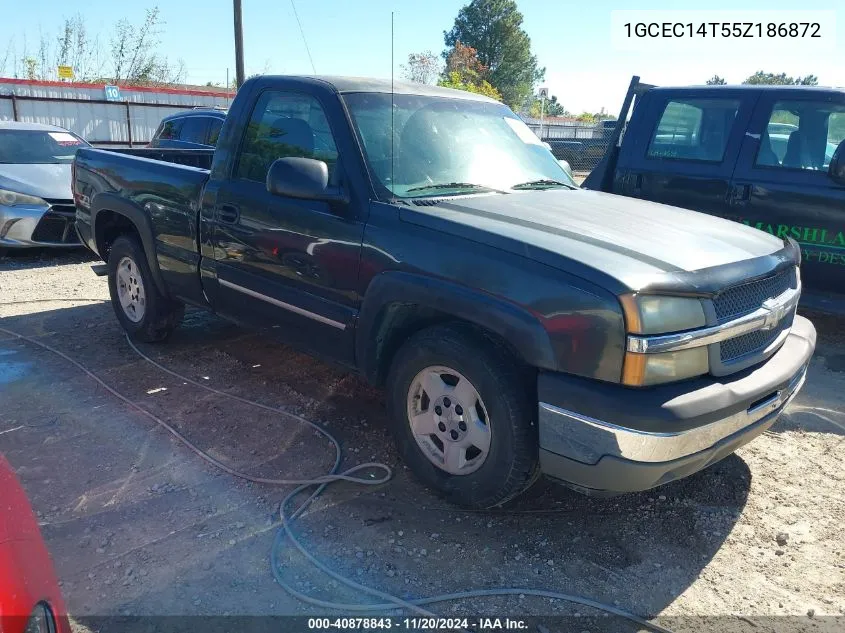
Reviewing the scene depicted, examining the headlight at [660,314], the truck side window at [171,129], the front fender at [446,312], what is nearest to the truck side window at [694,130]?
the headlight at [660,314]

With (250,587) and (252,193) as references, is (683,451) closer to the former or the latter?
(250,587)

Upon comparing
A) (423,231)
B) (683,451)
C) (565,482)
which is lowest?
(565,482)

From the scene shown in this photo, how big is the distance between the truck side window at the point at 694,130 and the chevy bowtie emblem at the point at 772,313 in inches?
119

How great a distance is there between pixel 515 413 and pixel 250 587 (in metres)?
1.24

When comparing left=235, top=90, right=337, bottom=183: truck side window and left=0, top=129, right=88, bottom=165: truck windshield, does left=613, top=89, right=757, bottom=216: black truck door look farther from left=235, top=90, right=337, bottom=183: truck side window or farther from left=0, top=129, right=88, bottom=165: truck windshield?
left=0, top=129, right=88, bottom=165: truck windshield

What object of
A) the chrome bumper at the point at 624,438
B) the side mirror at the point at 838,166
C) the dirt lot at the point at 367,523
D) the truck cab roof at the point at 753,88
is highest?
the truck cab roof at the point at 753,88

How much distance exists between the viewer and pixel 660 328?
99.8 inches

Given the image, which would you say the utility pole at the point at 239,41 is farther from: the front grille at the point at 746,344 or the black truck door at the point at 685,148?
the front grille at the point at 746,344

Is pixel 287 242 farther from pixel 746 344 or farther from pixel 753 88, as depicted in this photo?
pixel 753 88

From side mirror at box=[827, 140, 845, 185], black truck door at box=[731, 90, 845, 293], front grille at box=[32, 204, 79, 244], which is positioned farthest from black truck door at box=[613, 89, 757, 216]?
front grille at box=[32, 204, 79, 244]

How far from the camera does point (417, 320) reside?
10.7 feet

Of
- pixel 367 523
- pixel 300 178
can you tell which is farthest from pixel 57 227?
pixel 367 523

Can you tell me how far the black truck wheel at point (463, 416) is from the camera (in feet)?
9.27

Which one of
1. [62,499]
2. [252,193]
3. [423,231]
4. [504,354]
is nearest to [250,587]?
[62,499]
